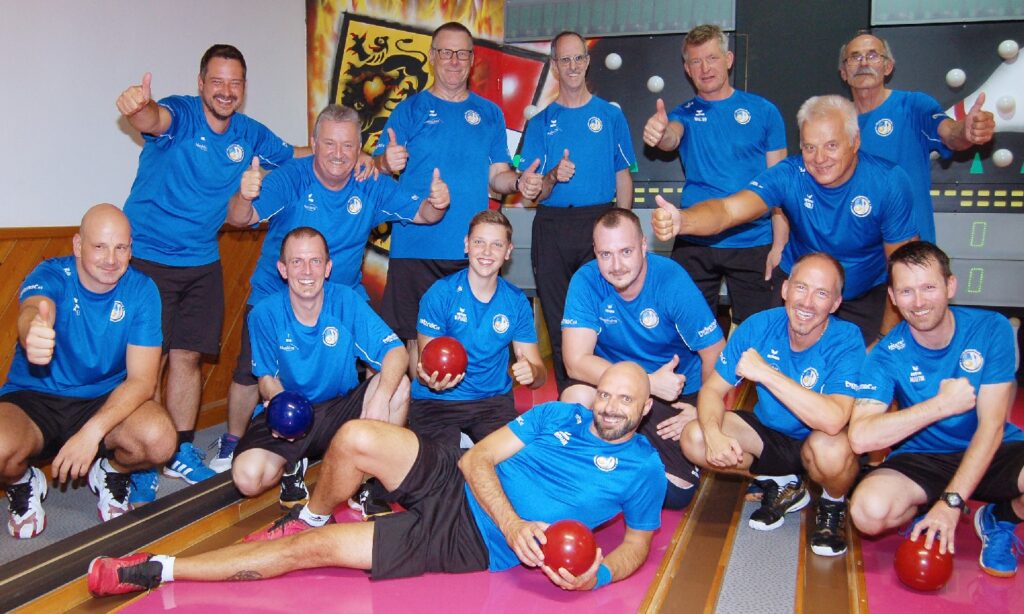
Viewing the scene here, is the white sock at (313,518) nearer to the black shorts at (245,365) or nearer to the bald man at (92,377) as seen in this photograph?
the bald man at (92,377)

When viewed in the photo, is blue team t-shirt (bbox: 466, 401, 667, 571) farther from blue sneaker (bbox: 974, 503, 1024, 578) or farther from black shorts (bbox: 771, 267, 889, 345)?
black shorts (bbox: 771, 267, 889, 345)

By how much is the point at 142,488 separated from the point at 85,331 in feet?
2.43

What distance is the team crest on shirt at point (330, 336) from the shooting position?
3.79 m

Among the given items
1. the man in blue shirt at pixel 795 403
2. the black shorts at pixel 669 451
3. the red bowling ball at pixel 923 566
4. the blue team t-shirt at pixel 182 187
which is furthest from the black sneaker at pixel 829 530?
the blue team t-shirt at pixel 182 187

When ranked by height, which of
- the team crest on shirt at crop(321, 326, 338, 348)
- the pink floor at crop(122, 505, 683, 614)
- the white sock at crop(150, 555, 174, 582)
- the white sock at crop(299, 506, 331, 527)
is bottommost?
the pink floor at crop(122, 505, 683, 614)

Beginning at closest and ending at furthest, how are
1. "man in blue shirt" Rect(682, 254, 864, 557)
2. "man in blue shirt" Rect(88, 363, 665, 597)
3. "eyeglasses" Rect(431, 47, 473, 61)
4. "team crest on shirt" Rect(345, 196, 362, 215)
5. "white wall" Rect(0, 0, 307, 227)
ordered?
1. "man in blue shirt" Rect(88, 363, 665, 597)
2. "man in blue shirt" Rect(682, 254, 864, 557)
3. "white wall" Rect(0, 0, 307, 227)
4. "team crest on shirt" Rect(345, 196, 362, 215)
5. "eyeglasses" Rect(431, 47, 473, 61)

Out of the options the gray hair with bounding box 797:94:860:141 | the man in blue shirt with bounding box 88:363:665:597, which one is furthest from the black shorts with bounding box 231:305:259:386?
the gray hair with bounding box 797:94:860:141

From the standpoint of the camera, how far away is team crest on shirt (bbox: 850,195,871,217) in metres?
3.78

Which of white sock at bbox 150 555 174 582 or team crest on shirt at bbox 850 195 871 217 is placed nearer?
white sock at bbox 150 555 174 582

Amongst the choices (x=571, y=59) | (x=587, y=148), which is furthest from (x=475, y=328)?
(x=571, y=59)

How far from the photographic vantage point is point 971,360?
10.4ft

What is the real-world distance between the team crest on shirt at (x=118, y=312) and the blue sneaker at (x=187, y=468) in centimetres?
90

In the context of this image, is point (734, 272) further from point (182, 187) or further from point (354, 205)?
point (182, 187)

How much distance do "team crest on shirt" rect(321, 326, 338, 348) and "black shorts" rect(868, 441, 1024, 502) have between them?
2.21 meters
